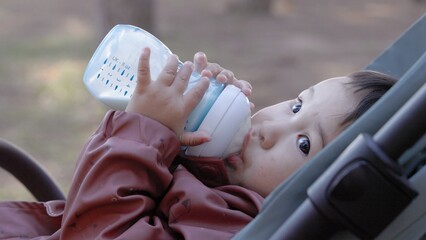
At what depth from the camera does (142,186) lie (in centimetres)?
176

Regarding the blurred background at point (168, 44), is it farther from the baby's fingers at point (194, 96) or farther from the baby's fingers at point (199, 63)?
the baby's fingers at point (194, 96)

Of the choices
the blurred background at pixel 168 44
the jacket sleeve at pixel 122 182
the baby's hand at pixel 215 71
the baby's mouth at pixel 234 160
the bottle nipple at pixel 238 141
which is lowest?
the blurred background at pixel 168 44

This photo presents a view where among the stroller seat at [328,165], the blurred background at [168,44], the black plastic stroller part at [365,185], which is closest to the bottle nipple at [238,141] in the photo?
the stroller seat at [328,165]

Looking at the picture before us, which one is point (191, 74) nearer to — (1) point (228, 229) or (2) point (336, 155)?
(1) point (228, 229)

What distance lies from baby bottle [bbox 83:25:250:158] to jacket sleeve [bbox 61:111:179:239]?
0.13 metres

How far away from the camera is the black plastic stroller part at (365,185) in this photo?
126 centimetres

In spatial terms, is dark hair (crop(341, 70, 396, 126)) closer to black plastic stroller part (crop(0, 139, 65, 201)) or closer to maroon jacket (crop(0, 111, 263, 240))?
maroon jacket (crop(0, 111, 263, 240))

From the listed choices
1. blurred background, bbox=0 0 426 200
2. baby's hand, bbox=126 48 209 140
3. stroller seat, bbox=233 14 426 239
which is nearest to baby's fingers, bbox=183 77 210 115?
baby's hand, bbox=126 48 209 140

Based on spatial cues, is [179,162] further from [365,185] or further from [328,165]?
[365,185]

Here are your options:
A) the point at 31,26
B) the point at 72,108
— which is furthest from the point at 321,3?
the point at 72,108

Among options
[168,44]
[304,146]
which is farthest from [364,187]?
[168,44]

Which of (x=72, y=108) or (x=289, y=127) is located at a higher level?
(x=289, y=127)

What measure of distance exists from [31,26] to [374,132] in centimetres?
754

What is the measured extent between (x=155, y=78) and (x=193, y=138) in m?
0.21
